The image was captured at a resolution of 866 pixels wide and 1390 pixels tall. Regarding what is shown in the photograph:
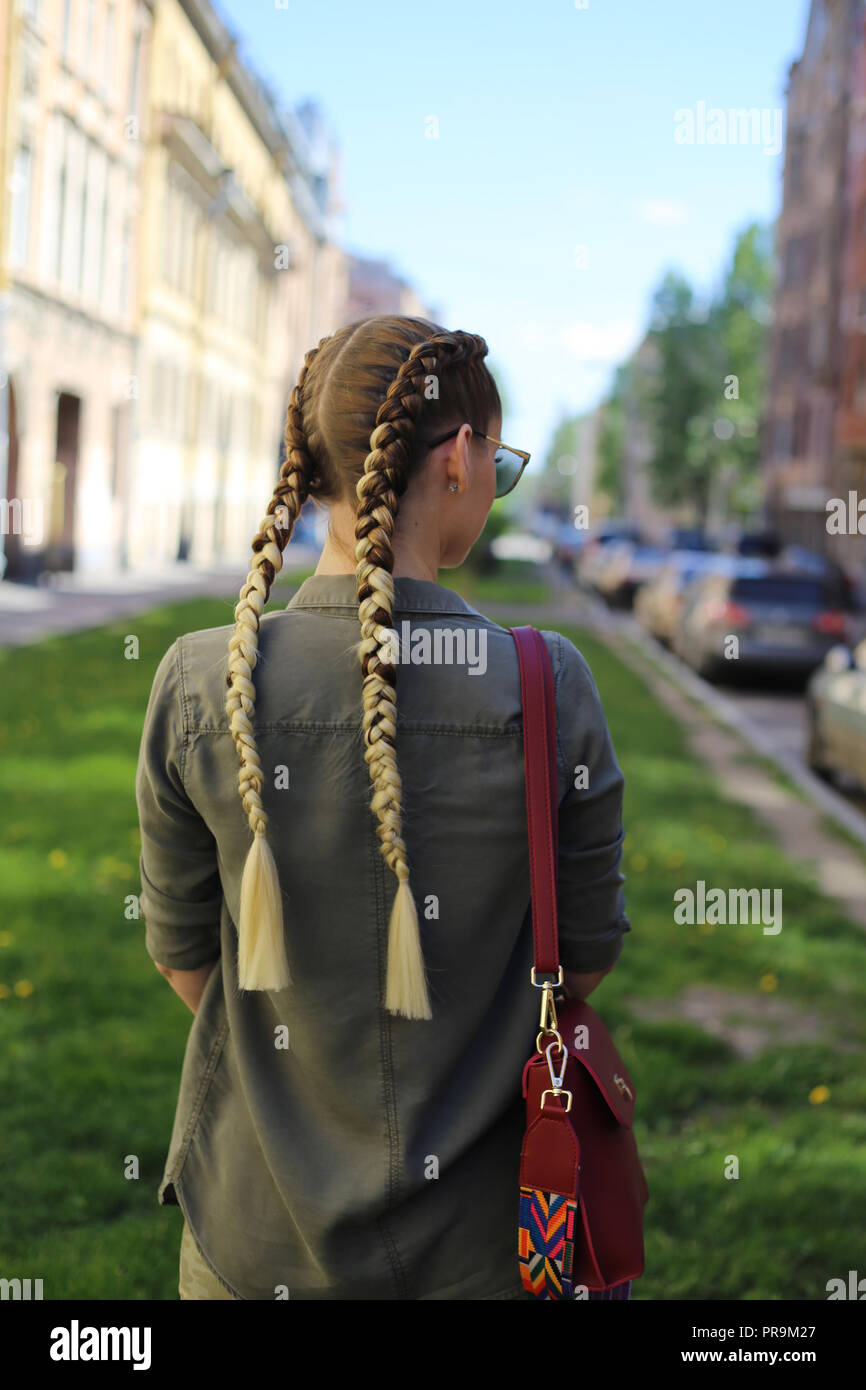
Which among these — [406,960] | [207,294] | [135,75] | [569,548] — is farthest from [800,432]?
[406,960]

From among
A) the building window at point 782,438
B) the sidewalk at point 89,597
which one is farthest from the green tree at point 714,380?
the sidewalk at point 89,597

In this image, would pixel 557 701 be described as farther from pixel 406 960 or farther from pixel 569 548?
pixel 569 548

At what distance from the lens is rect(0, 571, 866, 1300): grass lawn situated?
12.6 ft

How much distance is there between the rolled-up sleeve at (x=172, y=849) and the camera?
2.01 m

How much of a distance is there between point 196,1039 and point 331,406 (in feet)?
3.05

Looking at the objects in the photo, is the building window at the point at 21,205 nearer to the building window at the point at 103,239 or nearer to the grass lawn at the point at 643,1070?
the building window at the point at 103,239

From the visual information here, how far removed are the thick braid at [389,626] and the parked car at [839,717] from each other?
9.42 metres

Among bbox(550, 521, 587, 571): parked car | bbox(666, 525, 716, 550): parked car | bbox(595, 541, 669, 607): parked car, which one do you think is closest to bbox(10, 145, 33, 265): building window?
bbox(595, 541, 669, 607): parked car

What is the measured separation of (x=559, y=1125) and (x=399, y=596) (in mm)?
→ 743

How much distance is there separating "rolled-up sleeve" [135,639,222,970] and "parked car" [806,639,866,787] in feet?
30.5

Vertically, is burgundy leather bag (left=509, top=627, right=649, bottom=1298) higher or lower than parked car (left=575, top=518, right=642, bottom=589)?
lower

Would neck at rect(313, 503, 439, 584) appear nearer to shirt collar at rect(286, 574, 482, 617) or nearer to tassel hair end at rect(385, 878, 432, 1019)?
shirt collar at rect(286, 574, 482, 617)

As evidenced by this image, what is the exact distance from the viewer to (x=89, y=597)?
26703 millimetres
